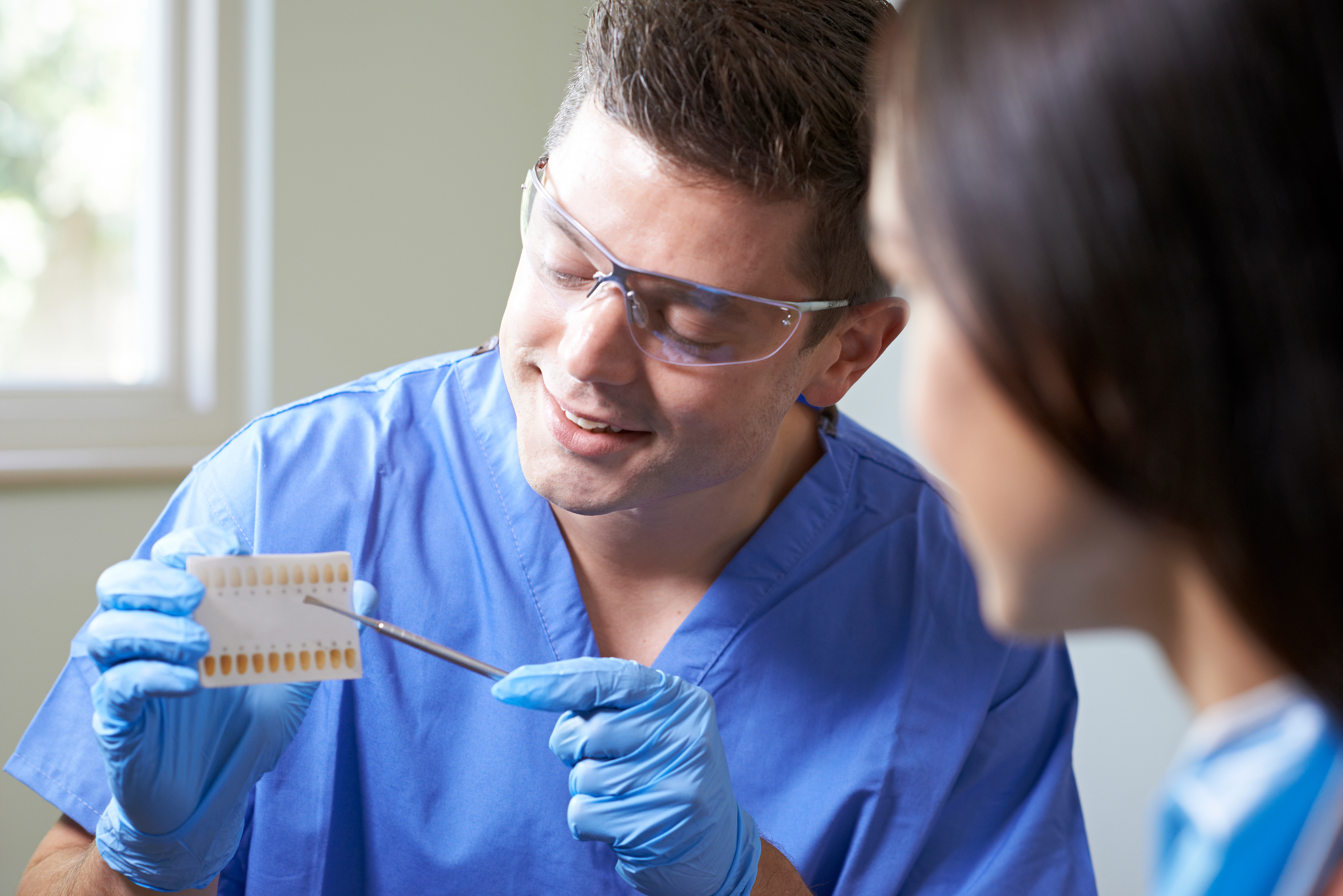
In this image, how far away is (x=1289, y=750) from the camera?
506mm

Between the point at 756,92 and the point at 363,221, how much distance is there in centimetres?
143

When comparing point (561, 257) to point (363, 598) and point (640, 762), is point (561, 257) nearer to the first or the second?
point (363, 598)

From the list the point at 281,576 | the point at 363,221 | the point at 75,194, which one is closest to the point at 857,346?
the point at 281,576

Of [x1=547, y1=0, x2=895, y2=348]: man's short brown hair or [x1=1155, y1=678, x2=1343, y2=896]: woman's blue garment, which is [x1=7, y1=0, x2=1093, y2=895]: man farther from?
[x1=1155, y1=678, x2=1343, y2=896]: woman's blue garment

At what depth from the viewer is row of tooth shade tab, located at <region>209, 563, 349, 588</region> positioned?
37.0 inches

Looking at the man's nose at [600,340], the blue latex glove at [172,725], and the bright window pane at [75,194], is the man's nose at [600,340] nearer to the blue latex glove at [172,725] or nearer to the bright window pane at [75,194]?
the blue latex glove at [172,725]

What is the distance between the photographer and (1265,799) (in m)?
0.50

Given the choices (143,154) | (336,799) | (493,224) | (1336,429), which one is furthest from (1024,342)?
(143,154)

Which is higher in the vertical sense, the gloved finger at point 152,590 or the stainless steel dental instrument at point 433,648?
the gloved finger at point 152,590

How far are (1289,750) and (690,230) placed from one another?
2.18 ft

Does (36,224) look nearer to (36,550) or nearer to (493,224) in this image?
(36,550)

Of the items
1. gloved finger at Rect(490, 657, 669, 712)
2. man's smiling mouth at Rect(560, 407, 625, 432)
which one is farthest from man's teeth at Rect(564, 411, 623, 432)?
gloved finger at Rect(490, 657, 669, 712)

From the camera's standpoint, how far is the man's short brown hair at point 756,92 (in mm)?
995

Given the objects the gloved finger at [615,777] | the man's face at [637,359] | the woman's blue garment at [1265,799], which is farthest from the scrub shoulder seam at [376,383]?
the woman's blue garment at [1265,799]
